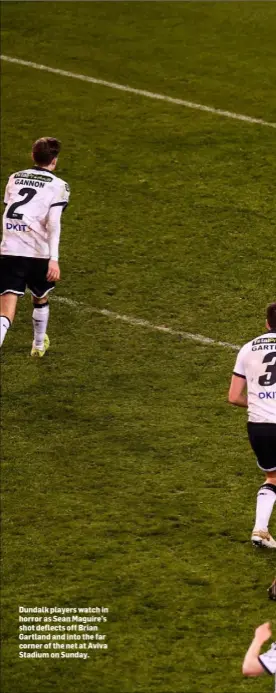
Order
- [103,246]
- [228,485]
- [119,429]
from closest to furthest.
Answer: [228,485] → [119,429] → [103,246]

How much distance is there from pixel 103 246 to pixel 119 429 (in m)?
3.24

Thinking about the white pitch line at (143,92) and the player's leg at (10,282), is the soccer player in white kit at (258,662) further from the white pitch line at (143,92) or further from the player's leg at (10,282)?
the white pitch line at (143,92)

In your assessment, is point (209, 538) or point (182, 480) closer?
point (209, 538)

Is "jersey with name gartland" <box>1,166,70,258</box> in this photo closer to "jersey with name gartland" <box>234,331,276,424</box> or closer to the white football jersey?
"jersey with name gartland" <box>234,331,276,424</box>

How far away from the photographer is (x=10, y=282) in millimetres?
11516

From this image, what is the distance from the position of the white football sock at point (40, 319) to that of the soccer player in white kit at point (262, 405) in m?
2.72

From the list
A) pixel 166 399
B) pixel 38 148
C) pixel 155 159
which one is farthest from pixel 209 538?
pixel 155 159

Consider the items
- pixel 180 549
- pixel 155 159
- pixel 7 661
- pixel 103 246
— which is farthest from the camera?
pixel 155 159

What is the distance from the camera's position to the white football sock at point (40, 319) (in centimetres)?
1200

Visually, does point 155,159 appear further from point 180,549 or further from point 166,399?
point 180,549

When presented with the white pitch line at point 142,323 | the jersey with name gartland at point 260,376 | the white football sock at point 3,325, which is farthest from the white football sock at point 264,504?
the white pitch line at point 142,323

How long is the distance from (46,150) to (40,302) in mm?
1313

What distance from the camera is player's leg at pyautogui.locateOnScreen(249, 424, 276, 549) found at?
9.55 meters

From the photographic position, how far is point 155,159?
15.6 m
